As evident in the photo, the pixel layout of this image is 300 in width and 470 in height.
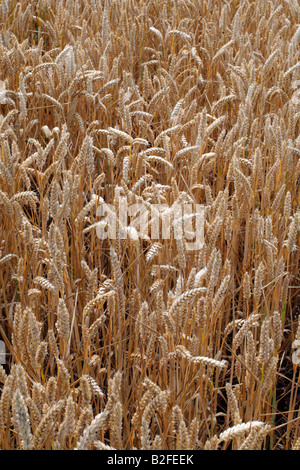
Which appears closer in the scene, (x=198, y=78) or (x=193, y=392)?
(x=193, y=392)

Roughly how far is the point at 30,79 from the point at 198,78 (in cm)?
55

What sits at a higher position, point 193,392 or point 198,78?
point 198,78

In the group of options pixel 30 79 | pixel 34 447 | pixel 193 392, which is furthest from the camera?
pixel 30 79

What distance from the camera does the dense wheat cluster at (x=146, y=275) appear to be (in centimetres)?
70

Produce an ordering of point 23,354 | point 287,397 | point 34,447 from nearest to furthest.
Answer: point 34,447
point 23,354
point 287,397

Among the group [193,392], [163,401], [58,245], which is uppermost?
[58,245]

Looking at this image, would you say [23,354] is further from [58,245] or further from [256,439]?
[256,439]

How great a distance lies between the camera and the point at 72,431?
589 millimetres

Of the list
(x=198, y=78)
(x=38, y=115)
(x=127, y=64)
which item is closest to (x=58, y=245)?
(x=38, y=115)

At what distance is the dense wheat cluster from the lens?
0.70 metres

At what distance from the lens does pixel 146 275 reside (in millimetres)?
1039

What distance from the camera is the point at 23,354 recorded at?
768 millimetres

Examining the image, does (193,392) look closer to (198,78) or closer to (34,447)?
(34,447)
